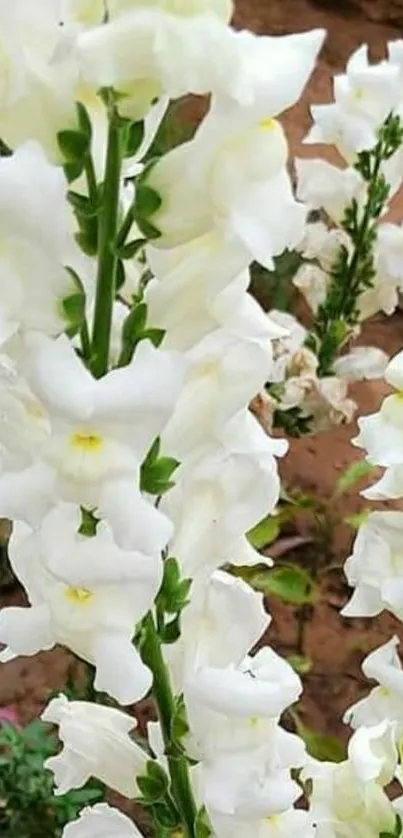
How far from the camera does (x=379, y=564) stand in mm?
1166

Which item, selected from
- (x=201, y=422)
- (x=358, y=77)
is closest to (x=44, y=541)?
(x=201, y=422)

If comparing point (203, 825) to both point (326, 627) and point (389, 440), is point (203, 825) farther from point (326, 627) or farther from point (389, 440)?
point (326, 627)

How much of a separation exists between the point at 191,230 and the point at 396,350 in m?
1.77

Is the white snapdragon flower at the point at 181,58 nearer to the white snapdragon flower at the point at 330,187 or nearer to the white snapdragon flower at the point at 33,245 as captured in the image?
the white snapdragon flower at the point at 33,245

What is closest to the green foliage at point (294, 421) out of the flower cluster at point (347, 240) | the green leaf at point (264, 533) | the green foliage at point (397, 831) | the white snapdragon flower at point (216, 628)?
the flower cluster at point (347, 240)

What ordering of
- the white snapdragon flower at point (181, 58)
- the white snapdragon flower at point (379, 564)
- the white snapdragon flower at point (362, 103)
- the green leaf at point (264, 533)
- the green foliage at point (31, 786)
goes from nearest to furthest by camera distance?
the white snapdragon flower at point (181, 58), the white snapdragon flower at point (379, 564), the green foliage at point (31, 786), the white snapdragon flower at point (362, 103), the green leaf at point (264, 533)

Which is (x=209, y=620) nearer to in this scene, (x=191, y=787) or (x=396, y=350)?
(x=191, y=787)

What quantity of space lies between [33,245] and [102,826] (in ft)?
1.37

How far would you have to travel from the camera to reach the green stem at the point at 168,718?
92 centimetres

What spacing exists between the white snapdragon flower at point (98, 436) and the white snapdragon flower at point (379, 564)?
36cm

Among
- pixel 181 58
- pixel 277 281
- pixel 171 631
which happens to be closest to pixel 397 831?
pixel 171 631

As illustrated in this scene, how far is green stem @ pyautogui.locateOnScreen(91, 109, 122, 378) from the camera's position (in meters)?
0.75

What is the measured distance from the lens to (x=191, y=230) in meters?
0.78

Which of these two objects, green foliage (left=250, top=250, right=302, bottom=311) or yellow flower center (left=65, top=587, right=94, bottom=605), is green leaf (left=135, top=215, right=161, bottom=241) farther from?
green foliage (left=250, top=250, right=302, bottom=311)
